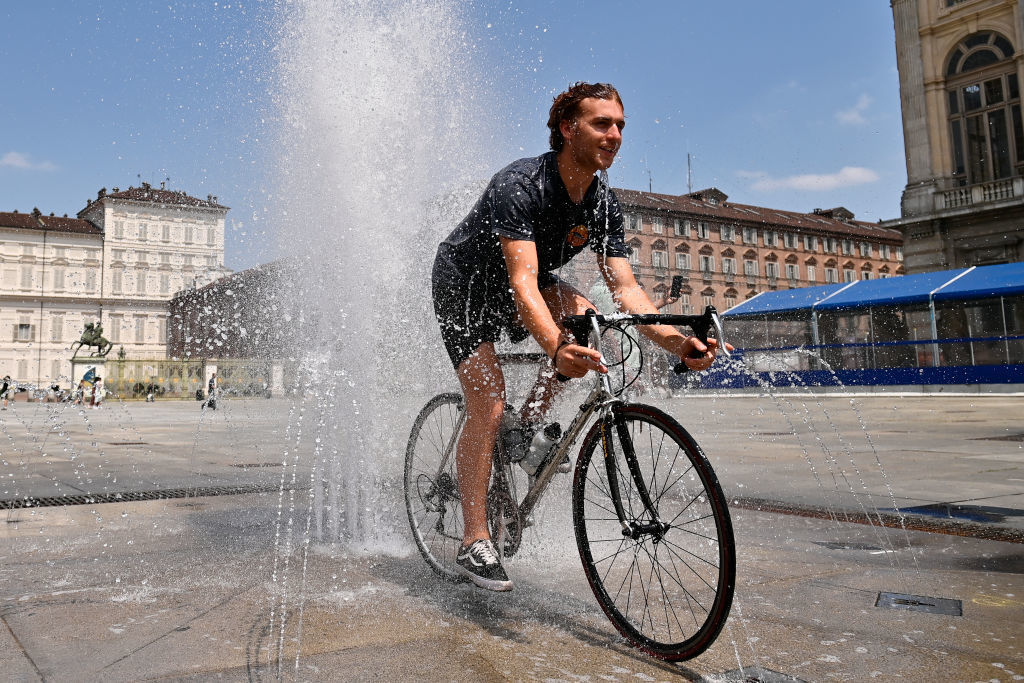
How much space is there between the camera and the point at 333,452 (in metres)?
4.34

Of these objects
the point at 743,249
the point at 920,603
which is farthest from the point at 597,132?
Result: the point at 743,249

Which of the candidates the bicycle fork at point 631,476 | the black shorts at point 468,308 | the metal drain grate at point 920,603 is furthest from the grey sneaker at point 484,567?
the metal drain grate at point 920,603

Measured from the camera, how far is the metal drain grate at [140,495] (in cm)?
504

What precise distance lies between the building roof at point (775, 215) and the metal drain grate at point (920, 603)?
65.1 metres

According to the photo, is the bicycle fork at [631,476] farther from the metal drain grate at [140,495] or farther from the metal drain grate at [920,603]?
the metal drain grate at [140,495]

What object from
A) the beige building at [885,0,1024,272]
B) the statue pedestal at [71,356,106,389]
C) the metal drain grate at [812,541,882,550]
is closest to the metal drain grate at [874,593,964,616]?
the metal drain grate at [812,541,882,550]

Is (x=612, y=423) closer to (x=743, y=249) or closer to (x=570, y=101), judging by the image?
(x=570, y=101)

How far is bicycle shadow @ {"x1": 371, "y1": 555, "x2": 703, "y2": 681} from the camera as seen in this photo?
231 cm

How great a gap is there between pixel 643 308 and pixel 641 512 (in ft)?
2.49

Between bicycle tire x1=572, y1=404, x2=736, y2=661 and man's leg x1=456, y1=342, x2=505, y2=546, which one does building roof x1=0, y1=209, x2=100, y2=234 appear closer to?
man's leg x1=456, y1=342, x2=505, y2=546

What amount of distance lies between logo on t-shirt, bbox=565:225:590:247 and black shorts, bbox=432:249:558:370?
213 mm

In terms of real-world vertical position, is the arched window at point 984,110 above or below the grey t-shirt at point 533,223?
above

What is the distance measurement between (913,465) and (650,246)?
6618 centimetres

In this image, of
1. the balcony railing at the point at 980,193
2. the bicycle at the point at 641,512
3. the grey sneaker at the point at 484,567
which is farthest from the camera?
the balcony railing at the point at 980,193
